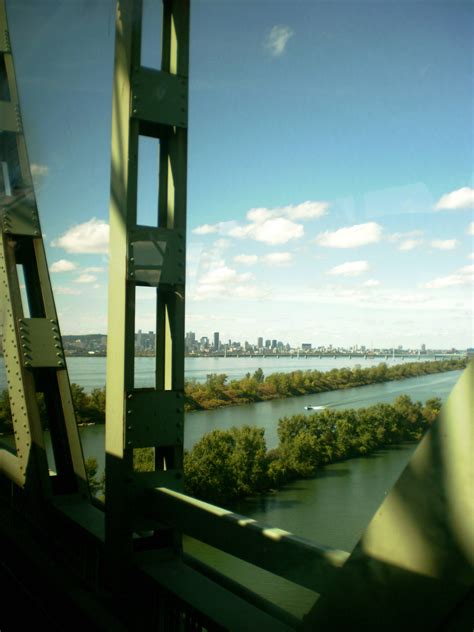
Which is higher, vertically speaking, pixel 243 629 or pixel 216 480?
pixel 216 480

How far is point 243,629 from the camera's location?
1.49 meters

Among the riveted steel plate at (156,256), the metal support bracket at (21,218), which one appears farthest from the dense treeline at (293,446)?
the metal support bracket at (21,218)

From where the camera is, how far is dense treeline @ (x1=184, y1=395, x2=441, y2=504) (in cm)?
141

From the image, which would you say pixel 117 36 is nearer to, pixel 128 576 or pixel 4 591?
pixel 128 576

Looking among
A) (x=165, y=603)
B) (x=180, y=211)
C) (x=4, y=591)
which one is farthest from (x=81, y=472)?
(x=180, y=211)

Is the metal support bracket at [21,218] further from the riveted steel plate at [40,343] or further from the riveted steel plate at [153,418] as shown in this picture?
the riveted steel plate at [153,418]

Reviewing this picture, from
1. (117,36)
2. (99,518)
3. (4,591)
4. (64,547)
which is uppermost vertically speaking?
(117,36)

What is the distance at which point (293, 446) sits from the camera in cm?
179

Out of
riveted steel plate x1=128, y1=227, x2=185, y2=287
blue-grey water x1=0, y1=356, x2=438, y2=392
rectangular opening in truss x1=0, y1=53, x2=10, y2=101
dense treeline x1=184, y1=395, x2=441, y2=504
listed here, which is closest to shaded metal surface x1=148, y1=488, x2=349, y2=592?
dense treeline x1=184, y1=395, x2=441, y2=504

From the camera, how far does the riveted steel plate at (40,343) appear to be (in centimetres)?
295

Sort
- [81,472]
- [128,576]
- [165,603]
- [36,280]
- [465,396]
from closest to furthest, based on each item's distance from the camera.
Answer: [465,396], [165,603], [128,576], [81,472], [36,280]

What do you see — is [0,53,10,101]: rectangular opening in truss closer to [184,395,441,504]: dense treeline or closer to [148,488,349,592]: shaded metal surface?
[184,395,441,504]: dense treeline

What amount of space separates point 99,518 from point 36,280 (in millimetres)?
1380

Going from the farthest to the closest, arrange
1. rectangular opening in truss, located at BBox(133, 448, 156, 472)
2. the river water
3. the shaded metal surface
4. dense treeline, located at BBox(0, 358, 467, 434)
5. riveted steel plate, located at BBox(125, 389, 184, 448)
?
rectangular opening in truss, located at BBox(133, 448, 156, 472) < riveted steel plate, located at BBox(125, 389, 184, 448) < dense treeline, located at BBox(0, 358, 467, 434) < the river water < the shaded metal surface
